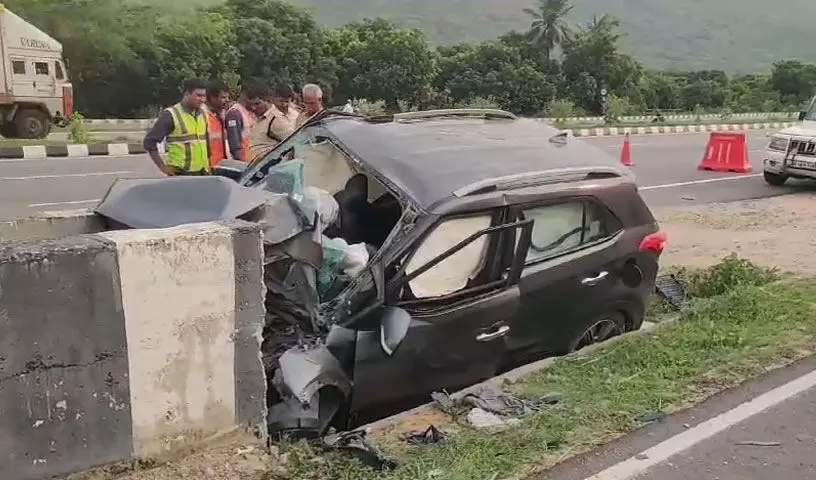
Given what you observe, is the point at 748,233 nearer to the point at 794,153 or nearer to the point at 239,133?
the point at 794,153

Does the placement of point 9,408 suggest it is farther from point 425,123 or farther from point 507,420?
point 425,123

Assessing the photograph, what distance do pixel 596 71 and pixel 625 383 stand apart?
162 feet

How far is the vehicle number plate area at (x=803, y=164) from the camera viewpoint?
44.6 feet

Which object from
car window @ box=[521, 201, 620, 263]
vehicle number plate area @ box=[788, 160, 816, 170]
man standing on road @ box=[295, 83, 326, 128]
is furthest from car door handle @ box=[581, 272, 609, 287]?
vehicle number plate area @ box=[788, 160, 816, 170]

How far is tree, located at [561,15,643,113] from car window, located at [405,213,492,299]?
4679 centimetres

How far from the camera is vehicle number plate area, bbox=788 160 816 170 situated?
1358 cm

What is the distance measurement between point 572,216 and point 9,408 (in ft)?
10.1

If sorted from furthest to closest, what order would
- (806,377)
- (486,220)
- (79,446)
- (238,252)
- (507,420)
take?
(806,377), (486,220), (507,420), (238,252), (79,446)

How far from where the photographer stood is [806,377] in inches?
184

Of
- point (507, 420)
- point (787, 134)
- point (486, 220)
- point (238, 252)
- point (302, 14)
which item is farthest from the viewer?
point (302, 14)

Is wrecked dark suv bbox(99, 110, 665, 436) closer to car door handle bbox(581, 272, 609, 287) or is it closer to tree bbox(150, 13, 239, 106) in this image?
car door handle bbox(581, 272, 609, 287)

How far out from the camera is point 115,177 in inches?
538

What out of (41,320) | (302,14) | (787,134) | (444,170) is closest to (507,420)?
(444,170)

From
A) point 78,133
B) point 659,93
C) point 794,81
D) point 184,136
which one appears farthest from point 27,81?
point 794,81
